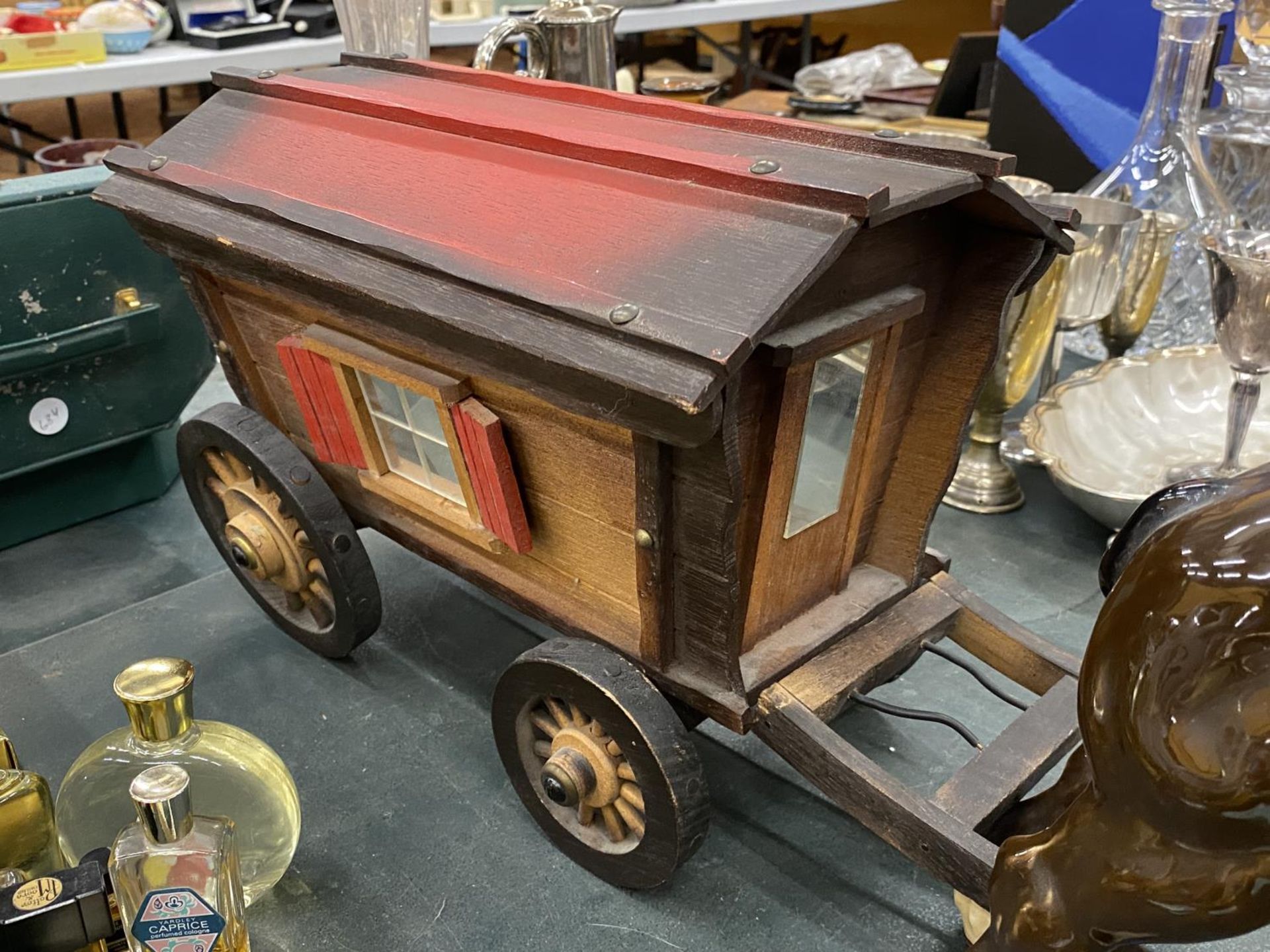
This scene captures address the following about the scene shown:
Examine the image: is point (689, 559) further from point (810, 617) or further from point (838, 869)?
point (838, 869)

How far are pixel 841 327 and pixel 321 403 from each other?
550 millimetres

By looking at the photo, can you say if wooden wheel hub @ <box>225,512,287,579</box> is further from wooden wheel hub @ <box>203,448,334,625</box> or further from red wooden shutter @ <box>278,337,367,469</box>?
red wooden shutter @ <box>278,337,367,469</box>

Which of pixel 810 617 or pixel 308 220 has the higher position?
pixel 308 220

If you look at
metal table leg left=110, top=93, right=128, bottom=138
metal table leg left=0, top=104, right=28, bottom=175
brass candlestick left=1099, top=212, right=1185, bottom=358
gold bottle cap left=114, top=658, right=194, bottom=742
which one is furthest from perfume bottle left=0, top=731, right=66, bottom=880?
metal table leg left=110, top=93, right=128, bottom=138

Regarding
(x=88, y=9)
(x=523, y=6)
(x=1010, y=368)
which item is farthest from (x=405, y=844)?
(x=523, y=6)

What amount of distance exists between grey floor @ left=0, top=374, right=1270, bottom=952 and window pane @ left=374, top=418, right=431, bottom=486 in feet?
0.99

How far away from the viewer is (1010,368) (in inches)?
58.7

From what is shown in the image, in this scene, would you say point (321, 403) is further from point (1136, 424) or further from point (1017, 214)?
point (1136, 424)

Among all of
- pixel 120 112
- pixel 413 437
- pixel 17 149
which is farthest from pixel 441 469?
pixel 120 112

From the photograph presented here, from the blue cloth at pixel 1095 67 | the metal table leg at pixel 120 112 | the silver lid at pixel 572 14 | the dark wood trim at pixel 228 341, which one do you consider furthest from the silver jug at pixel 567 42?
the metal table leg at pixel 120 112

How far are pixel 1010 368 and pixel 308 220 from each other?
1.01 meters

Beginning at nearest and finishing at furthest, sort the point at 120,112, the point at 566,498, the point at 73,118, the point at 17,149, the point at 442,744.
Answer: the point at 566,498 → the point at 442,744 → the point at 17,149 → the point at 120,112 → the point at 73,118

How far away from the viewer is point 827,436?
2.87 ft

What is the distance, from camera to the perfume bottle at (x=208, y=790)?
0.87 meters
